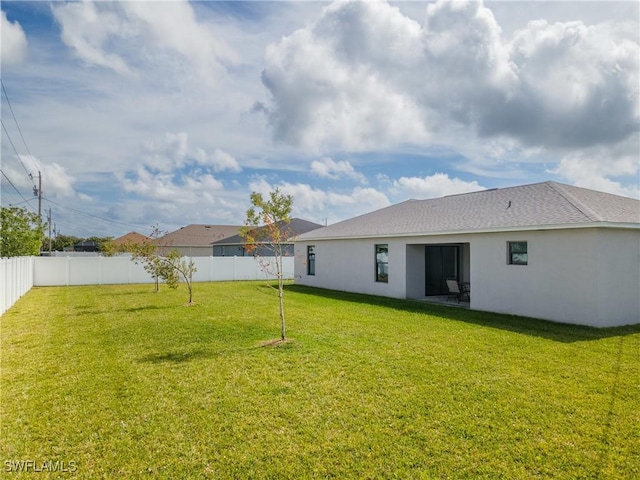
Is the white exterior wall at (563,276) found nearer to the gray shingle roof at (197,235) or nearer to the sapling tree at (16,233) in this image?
the sapling tree at (16,233)

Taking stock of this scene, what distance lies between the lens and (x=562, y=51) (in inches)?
485

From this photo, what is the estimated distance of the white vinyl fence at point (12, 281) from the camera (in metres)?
12.0

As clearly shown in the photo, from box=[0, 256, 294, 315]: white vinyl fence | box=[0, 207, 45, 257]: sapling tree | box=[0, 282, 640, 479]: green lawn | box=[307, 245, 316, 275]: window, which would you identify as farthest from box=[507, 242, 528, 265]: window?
box=[0, 207, 45, 257]: sapling tree

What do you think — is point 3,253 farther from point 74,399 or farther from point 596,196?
point 596,196

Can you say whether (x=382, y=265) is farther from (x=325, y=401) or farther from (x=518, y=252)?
(x=325, y=401)

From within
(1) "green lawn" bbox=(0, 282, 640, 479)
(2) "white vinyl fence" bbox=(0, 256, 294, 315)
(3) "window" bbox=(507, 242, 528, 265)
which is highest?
(3) "window" bbox=(507, 242, 528, 265)

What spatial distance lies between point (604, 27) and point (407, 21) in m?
5.75

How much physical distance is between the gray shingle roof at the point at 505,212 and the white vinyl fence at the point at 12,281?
12793 mm

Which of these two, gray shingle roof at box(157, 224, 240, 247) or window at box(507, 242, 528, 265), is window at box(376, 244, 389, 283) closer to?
window at box(507, 242, 528, 265)

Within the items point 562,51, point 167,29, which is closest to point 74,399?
point 167,29

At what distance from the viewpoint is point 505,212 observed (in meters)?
13.4

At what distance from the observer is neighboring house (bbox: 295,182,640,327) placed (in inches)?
410

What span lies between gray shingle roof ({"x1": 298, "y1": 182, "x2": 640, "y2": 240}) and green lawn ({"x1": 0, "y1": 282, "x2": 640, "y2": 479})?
9.87 feet

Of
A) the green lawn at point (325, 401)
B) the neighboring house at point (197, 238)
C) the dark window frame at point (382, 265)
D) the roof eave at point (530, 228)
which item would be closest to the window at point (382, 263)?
the dark window frame at point (382, 265)
